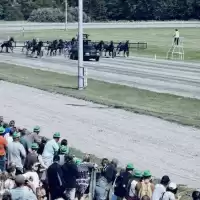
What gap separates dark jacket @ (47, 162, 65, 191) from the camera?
46.5 ft

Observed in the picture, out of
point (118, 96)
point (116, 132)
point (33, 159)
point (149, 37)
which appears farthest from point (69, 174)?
point (149, 37)

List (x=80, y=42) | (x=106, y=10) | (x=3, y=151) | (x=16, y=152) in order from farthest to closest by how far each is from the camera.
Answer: (x=106, y=10)
(x=80, y=42)
(x=3, y=151)
(x=16, y=152)

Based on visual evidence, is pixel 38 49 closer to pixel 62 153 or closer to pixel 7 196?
pixel 62 153

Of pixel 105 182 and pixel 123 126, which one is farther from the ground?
pixel 105 182

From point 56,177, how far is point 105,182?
36.9 inches

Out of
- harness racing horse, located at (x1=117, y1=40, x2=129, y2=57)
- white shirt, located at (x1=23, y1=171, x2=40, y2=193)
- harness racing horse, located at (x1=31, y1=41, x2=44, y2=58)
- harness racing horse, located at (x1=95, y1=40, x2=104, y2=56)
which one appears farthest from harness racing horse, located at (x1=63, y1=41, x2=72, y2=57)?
white shirt, located at (x1=23, y1=171, x2=40, y2=193)

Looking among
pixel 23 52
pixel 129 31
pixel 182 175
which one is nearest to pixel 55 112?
pixel 182 175

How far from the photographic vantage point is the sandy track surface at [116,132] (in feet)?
69.1

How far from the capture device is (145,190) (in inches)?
531

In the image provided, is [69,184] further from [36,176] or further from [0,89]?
[0,89]

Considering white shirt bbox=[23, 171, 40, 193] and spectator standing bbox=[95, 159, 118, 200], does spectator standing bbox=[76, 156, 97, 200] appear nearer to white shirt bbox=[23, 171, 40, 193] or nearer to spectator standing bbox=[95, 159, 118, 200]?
spectator standing bbox=[95, 159, 118, 200]

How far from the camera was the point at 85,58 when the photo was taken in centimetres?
5634

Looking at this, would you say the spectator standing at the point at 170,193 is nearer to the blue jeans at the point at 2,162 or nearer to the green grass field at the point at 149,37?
the blue jeans at the point at 2,162

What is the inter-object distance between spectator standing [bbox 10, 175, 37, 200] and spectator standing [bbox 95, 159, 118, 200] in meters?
2.04
